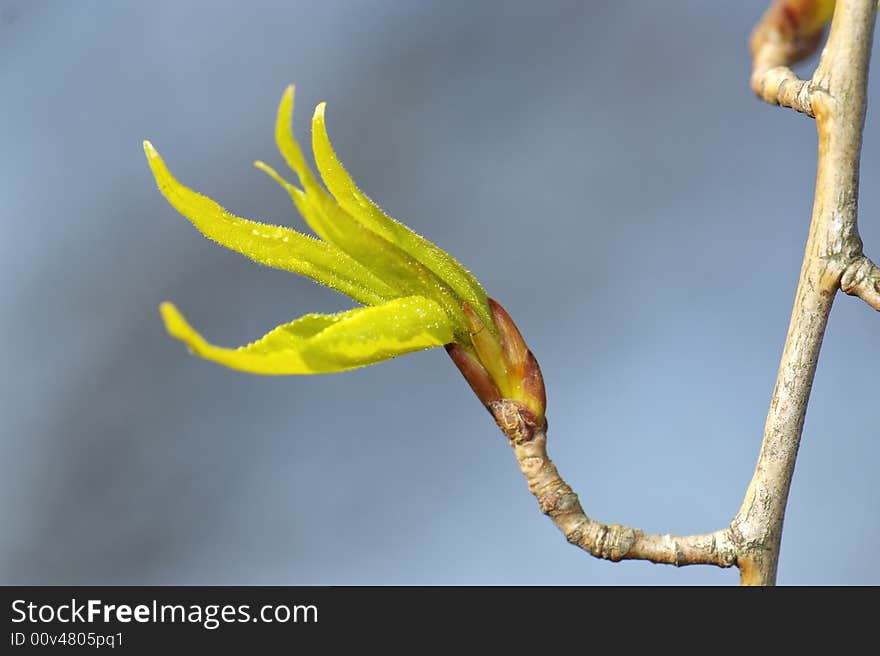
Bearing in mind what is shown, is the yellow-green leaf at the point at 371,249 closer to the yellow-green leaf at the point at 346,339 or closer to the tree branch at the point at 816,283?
the yellow-green leaf at the point at 346,339

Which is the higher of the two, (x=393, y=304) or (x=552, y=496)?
(x=393, y=304)

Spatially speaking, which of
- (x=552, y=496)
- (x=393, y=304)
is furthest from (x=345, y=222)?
(x=552, y=496)

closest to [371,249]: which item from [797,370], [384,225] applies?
[384,225]

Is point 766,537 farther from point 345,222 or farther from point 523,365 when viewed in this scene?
point 345,222

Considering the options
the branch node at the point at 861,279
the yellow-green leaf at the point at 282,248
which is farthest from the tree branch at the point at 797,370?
the yellow-green leaf at the point at 282,248

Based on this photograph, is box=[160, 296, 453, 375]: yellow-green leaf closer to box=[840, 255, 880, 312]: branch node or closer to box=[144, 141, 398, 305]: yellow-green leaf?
box=[144, 141, 398, 305]: yellow-green leaf

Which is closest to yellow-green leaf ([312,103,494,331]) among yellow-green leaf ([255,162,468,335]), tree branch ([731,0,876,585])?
yellow-green leaf ([255,162,468,335])

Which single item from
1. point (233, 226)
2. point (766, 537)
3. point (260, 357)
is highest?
point (233, 226)
